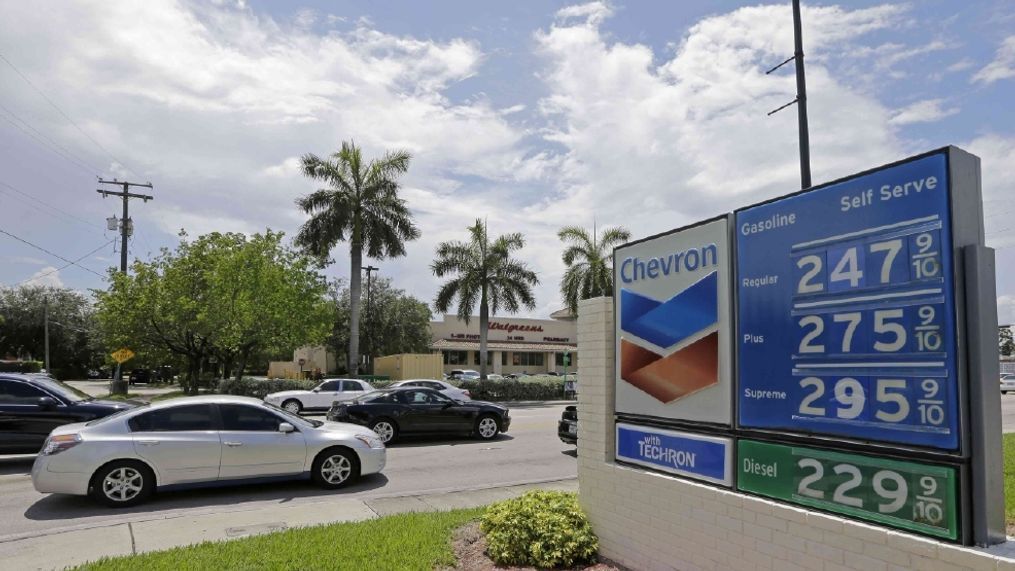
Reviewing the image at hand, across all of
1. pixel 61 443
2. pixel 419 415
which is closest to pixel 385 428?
pixel 419 415

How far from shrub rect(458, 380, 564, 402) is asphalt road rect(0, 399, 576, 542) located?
16169mm

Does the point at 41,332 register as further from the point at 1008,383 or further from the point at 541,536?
the point at 1008,383

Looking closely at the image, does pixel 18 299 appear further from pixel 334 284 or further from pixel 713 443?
pixel 713 443

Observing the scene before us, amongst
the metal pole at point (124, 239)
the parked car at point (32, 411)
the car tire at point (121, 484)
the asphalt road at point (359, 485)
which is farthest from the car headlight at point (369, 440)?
the metal pole at point (124, 239)

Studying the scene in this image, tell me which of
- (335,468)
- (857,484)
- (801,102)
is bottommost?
(335,468)

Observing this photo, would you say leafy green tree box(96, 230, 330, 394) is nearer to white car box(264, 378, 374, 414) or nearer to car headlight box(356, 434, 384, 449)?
white car box(264, 378, 374, 414)

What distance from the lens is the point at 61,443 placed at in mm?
8594

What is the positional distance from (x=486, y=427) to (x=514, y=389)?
56.9 feet

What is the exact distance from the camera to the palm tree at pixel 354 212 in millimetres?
32094

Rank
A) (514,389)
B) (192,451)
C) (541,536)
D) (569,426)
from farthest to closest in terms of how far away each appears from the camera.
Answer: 1. (514,389)
2. (569,426)
3. (192,451)
4. (541,536)

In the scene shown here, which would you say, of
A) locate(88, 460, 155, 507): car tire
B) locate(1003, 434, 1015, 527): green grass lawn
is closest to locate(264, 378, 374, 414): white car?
locate(88, 460, 155, 507): car tire

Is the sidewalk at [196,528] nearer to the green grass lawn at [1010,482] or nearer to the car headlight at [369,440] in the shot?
the car headlight at [369,440]

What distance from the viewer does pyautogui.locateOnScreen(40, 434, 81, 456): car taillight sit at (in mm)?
8578

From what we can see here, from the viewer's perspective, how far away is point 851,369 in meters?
4.09
